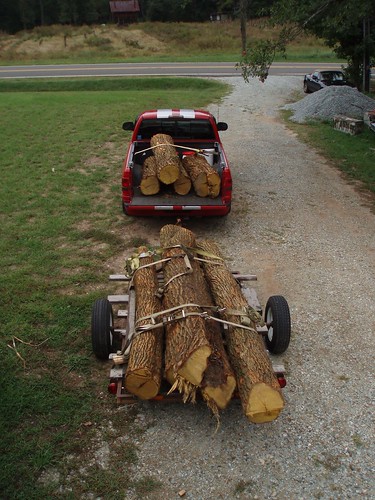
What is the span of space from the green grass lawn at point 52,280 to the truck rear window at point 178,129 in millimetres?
1586

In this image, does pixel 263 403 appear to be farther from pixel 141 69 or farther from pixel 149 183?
pixel 141 69

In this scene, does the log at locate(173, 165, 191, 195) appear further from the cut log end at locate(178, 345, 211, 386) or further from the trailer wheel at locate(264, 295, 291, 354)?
the cut log end at locate(178, 345, 211, 386)

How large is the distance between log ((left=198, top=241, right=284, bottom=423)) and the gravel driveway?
1.58 ft

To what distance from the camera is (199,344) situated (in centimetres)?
416

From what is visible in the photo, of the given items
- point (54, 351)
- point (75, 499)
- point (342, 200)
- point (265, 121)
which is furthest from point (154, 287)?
point (265, 121)

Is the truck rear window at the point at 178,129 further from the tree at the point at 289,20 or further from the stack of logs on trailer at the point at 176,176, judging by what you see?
the tree at the point at 289,20

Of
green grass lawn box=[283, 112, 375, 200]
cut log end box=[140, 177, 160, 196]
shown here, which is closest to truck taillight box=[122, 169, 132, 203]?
cut log end box=[140, 177, 160, 196]

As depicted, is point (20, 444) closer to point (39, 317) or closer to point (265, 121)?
point (39, 317)

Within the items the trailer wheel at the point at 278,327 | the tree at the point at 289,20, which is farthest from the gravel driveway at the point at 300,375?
the tree at the point at 289,20

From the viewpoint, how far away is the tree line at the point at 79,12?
55594mm

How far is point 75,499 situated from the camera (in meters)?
3.78

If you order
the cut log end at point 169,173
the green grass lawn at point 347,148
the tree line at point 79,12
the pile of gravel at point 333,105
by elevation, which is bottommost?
the green grass lawn at point 347,148

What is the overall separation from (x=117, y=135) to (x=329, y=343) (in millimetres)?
11131

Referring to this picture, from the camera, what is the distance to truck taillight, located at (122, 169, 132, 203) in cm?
812
